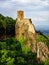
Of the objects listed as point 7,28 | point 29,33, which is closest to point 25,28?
point 29,33

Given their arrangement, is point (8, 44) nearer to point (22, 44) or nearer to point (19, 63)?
point (22, 44)

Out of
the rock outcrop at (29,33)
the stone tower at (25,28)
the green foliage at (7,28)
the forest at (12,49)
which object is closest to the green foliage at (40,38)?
the forest at (12,49)

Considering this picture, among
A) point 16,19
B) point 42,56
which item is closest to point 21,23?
point 16,19

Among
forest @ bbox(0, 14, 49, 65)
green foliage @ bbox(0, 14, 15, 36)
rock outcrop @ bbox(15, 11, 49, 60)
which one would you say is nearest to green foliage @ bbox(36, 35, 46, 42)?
forest @ bbox(0, 14, 49, 65)

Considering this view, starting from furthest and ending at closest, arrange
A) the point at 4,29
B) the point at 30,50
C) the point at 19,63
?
1. the point at 4,29
2. the point at 30,50
3. the point at 19,63

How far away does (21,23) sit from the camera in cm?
7600

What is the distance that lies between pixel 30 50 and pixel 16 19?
7048 millimetres

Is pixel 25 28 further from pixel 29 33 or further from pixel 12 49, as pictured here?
pixel 12 49

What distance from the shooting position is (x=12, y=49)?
7419 cm

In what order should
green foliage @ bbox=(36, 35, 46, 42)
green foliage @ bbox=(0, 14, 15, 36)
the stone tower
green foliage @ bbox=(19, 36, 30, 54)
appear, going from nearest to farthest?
green foliage @ bbox=(36, 35, 46, 42), green foliage @ bbox=(19, 36, 30, 54), the stone tower, green foliage @ bbox=(0, 14, 15, 36)

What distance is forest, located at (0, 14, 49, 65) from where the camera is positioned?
68050 millimetres

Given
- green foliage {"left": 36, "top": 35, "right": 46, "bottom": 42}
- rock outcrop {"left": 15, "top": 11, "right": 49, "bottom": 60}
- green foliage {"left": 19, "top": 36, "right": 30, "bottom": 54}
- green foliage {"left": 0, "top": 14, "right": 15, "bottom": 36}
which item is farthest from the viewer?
green foliage {"left": 0, "top": 14, "right": 15, "bottom": 36}

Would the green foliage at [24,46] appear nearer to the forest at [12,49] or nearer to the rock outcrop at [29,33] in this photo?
the forest at [12,49]

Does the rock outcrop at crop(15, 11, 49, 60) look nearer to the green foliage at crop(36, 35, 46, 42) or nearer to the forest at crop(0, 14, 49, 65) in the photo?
the green foliage at crop(36, 35, 46, 42)
